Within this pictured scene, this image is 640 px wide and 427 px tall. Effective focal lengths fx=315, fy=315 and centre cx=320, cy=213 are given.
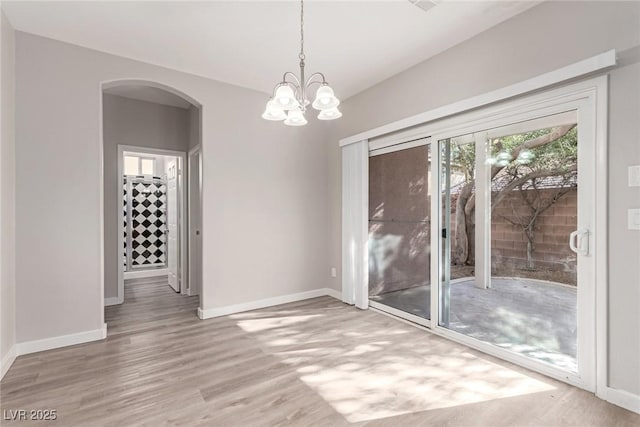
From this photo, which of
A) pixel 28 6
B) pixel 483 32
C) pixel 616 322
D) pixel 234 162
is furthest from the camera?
pixel 234 162

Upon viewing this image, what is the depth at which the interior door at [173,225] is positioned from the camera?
5.14 metres

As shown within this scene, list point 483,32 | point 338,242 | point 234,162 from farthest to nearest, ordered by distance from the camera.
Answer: point 338,242
point 234,162
point 483,32

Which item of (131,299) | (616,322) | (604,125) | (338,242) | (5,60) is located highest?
(5,60)

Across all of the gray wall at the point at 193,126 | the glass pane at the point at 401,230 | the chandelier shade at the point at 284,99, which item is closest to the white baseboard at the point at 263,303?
the glass pane at the point at 401,230

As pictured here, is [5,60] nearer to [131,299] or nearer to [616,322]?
[131,299]

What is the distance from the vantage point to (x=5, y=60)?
259 cm

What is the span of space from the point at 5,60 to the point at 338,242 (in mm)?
3859

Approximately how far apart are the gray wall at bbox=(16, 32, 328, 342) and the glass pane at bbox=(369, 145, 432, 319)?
1.15 m

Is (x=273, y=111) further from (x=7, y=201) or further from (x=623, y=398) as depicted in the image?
(x=623, y=398)

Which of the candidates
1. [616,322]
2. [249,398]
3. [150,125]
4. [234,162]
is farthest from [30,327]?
[616,322]

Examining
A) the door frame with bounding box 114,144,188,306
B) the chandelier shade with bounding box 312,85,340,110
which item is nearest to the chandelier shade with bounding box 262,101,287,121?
the chandelier shade with bounding box 312,85,340,110

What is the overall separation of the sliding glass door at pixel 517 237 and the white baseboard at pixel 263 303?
75.3 inches

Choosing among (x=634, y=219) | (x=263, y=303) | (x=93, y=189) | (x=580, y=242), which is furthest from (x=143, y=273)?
(x=634, y=219)

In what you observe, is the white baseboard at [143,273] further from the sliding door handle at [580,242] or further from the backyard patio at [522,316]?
the sliding door handle at [580,242]
